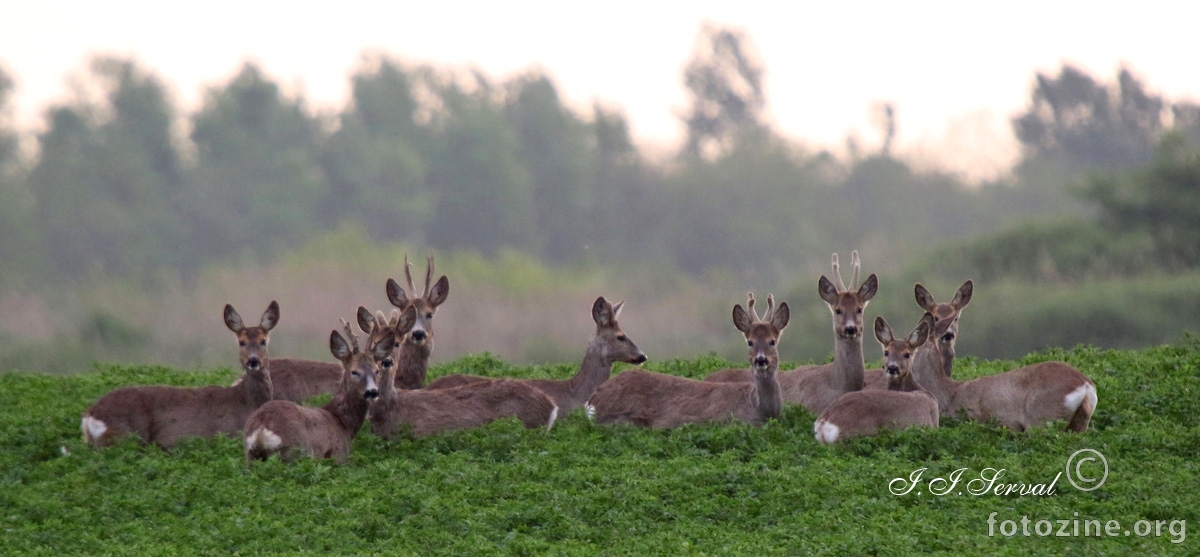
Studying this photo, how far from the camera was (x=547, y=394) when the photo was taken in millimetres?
14297

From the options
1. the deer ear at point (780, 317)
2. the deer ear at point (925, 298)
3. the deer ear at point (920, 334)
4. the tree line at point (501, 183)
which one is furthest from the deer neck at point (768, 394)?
the tree line at point (501, 183)

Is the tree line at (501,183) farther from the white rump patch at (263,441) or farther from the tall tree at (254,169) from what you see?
the white rump patch at (263,441)

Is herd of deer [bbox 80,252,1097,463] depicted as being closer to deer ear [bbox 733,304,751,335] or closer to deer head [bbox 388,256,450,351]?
deer ear [bbox 733,304,751,335]

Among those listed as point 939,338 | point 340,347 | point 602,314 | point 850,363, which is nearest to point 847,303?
point 850,363

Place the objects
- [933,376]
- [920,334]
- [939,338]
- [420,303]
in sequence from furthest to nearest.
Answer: [420,303]
[939,338]
[933,376]
[920,334]

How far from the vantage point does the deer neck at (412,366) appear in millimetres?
15109

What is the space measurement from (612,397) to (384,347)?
204cm

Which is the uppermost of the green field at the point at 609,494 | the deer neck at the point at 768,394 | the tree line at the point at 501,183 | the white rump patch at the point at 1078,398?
the tree line at the point at 501,183

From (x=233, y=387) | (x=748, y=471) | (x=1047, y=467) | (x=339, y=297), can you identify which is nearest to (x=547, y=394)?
(x=233, y=387)

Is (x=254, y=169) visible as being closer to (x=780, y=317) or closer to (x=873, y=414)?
(x=780, y=317)

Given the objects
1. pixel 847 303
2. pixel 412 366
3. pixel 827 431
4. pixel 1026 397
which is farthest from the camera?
pixel 412 366

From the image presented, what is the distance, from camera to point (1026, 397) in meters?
12.7

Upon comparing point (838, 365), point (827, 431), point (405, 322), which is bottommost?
point (827, 431)

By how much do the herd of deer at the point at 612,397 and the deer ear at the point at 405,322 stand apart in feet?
0.08
